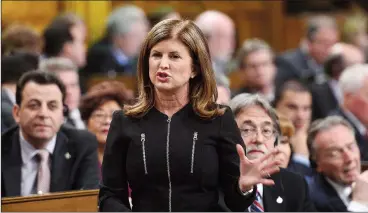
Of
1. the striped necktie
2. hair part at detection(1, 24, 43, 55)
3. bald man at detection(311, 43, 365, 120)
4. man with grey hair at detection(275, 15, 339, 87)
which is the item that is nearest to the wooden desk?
the striped necktie

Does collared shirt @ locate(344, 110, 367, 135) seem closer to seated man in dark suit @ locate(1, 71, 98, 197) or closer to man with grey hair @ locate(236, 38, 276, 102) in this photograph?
man with grey hair @ locate(236, 38, 276, 102)

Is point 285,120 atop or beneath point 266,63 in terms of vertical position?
beneath

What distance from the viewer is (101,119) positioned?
204 inches

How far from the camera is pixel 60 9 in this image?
29.3 ft

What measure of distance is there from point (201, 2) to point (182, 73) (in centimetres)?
695

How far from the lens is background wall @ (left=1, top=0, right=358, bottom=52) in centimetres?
892

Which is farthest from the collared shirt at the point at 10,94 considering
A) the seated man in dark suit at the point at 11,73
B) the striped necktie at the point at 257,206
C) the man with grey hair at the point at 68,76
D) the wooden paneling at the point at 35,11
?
the wooden paneling at the point at 35,11

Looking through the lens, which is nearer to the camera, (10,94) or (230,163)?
(230,163)

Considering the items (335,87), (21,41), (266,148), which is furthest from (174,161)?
(335,87)

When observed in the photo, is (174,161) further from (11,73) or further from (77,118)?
(77,118)

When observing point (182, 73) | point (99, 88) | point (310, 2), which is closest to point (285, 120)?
point (99, 88)

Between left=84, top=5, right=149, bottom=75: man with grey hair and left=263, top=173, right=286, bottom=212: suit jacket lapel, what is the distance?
411cm

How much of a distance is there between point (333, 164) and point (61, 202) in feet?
4.78

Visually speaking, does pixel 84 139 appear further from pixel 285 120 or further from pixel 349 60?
pixel 349 60
